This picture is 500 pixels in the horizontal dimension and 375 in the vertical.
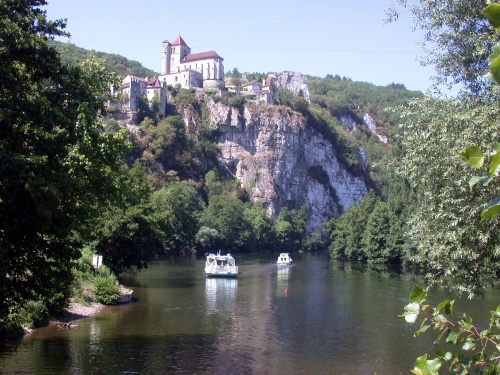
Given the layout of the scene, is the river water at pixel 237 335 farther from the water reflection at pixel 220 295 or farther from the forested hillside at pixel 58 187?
the forested hillside at pixel 58 187

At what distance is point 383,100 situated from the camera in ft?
655

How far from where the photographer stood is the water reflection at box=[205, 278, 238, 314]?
2804 centimetres

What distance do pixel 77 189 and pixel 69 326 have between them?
1116 cm

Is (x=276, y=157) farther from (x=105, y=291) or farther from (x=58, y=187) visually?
(x=58, y=187)

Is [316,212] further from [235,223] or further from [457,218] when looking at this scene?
[457,218]

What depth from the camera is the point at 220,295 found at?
33.1m

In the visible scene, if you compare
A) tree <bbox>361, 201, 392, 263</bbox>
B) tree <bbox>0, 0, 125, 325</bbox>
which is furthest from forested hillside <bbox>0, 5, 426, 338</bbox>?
tree <bbox>361, 201, 392, 263</bbox>

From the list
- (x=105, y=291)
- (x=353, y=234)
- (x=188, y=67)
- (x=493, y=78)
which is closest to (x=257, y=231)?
(x=353, y=234)

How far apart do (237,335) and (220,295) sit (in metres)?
11.4

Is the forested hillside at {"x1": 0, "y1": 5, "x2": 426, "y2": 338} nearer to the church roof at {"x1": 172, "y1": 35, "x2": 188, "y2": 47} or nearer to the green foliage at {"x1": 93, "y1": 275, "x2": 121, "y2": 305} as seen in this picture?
the green foliage at {"x1": 93, "y1": 275, "x2": 121, "y2": 305}

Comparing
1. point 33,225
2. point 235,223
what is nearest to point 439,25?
point 33,225

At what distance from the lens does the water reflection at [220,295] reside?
28.0 meters

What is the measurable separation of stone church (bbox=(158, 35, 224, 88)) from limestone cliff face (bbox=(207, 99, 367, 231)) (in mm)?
9465

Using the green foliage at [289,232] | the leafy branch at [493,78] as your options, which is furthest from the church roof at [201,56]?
the leafy branch at [493,78]
